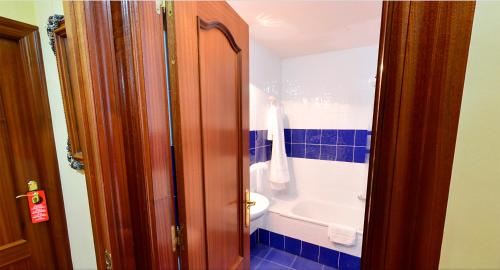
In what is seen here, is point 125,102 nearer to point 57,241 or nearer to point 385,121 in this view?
point 385,121

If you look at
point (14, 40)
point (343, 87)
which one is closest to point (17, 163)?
point (14, 40)

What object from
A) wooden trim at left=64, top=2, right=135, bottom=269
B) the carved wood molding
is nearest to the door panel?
wooden trim at left=64, top=2, right=135, bottom=269

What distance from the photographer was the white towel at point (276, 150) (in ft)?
7.68

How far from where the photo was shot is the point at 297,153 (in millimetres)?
2713

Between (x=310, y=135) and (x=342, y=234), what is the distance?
3.97ft

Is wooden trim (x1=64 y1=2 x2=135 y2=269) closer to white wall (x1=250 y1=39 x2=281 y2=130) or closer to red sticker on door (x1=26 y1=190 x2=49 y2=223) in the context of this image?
red sticker on door (x1=26 y1=190 x2=49 y2=223)

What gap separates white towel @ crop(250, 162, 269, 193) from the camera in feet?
6.85

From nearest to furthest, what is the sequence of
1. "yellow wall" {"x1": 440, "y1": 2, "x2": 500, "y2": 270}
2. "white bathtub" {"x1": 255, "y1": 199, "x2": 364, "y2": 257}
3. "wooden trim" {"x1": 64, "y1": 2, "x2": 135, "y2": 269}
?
"yellow wall" {"x1": 440, "y1": 2, "x2": 500, "y2": 270}, "wooden trim" {"x1": 64, "y1": 2, "x2": 135, "y2": 269}, "white bathtub" {"x1": 255, "y1": 199, "x2": 364, "y2": 257}

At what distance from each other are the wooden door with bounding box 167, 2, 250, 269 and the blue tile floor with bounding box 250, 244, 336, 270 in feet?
3.36

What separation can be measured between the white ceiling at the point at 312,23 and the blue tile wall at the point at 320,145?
1.00 meters

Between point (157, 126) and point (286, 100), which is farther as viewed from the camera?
point (286, 100)

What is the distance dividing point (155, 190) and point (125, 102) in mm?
295

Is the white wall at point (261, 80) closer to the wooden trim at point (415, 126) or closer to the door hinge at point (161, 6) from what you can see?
the door hinge at point (161, 6)

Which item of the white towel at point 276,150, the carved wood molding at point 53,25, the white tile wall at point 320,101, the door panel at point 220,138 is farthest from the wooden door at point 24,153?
the white towel at point 276,150
